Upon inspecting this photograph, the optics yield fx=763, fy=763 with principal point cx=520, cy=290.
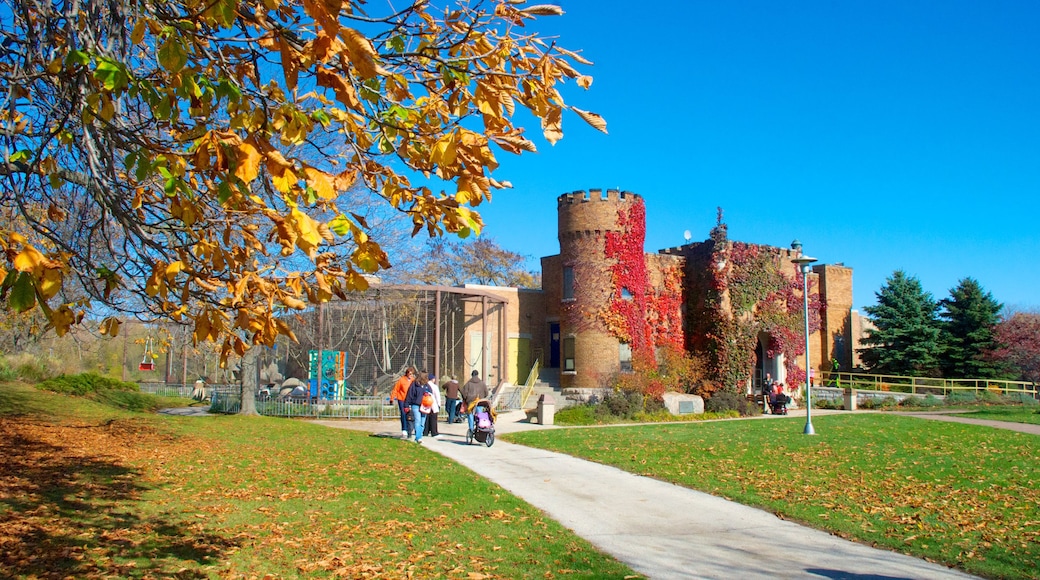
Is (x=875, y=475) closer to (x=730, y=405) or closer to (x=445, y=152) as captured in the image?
(x=445, y=152)

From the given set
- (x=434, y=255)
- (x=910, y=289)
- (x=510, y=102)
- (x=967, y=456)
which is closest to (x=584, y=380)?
(x=967, y=456)

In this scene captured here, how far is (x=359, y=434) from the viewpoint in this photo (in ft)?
58.7

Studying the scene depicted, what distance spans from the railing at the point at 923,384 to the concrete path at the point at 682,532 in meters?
30.1

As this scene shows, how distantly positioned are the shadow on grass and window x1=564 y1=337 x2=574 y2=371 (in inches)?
927

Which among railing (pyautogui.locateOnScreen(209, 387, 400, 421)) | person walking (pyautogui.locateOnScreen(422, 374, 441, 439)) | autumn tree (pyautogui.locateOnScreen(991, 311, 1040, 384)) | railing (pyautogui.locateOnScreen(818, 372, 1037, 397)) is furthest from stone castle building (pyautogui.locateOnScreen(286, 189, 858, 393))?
autumn tree (pyautogui.locateOnScreen(991, 311, 1040, 384))

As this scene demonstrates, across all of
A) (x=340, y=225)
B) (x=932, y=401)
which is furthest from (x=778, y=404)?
(x=340, y=225)

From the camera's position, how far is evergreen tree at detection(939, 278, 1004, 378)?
43.2m

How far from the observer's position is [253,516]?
7.92 metres

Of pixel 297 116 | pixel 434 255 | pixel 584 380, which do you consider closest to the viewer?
pixel 297 116

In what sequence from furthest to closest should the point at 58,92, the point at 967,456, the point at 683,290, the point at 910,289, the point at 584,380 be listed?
the point at 910,289 < the point at 683,290 < the point at 584,380 < the point at 967,456 < the point at 58,92

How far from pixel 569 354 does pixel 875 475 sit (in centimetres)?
2127

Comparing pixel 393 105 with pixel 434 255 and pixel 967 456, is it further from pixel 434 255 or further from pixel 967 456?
pixel 434 255

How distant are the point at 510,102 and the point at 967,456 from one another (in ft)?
44.6

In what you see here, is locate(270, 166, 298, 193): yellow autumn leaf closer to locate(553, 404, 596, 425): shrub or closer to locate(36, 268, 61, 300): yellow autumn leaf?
locate(36, 268, 61, 300): yellow autumn leaf
